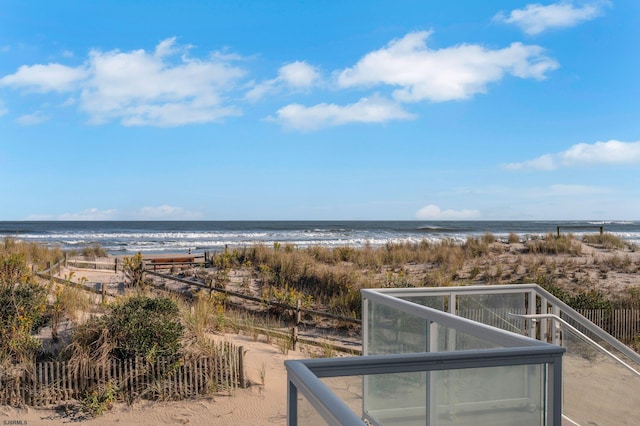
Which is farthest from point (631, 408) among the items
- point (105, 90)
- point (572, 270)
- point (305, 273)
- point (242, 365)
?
point (105, 90)

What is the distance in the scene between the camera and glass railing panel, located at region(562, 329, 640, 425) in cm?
552

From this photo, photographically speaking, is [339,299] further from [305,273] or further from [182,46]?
[182,46]

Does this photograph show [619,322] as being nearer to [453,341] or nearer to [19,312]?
[453,341]

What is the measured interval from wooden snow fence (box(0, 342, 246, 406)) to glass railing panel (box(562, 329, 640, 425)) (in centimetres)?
424

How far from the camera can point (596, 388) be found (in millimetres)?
5684

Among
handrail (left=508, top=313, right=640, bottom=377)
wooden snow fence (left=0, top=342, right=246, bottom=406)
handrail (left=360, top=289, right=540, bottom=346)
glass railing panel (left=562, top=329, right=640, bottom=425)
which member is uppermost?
handrail (left=360, top=289, right=540, bottom=346)

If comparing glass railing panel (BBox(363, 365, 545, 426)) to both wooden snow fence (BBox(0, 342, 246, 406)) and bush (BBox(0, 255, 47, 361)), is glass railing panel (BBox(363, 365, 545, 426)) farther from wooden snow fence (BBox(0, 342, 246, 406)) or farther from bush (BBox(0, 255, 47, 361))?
bush (BBox(0, 255, 47, 361))

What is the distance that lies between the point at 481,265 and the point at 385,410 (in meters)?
14.8

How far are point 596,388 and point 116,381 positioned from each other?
5.65m

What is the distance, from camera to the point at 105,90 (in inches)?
733

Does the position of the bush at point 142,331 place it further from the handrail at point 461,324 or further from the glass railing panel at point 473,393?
the glass railing panel at point 473,393

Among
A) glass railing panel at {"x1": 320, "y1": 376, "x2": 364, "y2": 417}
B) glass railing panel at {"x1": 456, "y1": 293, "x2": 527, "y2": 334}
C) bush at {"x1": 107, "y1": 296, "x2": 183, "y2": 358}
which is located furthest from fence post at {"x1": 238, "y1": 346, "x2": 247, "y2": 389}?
glass railing panel at {"x1": 320, "y1": 376, "x2": 364, "y2": 417}

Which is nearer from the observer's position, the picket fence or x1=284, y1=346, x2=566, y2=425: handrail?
x1=284, y1=346, x2=566, y2=425: handrail

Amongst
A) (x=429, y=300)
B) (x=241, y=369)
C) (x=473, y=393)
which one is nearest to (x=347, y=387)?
(x=473, y=393)
